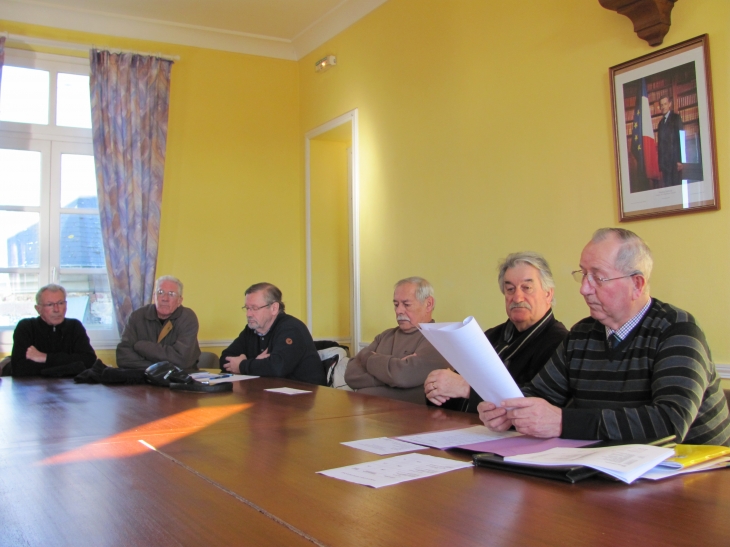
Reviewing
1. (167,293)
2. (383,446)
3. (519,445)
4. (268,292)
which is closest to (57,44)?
(167,293)

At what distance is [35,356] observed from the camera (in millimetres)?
4230

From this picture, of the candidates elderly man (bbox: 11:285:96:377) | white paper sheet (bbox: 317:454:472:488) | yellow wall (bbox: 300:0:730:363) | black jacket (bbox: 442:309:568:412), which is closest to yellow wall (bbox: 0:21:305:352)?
yellow wall (bbox: 300:0:730:363)

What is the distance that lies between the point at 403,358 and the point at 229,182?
10.1 ft

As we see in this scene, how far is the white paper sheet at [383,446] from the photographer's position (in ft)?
5.42

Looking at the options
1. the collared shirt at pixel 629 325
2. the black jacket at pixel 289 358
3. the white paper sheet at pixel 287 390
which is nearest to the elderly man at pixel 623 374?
the collared shirt at pixel 629 325

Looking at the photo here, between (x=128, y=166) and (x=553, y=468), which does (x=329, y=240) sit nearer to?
(x=128, y=166)

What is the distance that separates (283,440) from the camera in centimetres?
185

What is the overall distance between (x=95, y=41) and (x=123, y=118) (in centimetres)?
65

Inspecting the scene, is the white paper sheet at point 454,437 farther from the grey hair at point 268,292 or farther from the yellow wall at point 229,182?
the yellow wall at point 229,182

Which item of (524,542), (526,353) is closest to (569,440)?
(524,542)

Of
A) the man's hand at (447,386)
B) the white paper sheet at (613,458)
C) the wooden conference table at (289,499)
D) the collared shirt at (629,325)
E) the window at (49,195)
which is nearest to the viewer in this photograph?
the wooden conference table at (289,499)

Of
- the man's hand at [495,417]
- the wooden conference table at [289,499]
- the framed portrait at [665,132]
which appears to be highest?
the framed portrait at [665,132]

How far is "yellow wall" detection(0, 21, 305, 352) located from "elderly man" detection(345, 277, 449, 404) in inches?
94.1

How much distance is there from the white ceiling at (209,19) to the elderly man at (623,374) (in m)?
3.65
